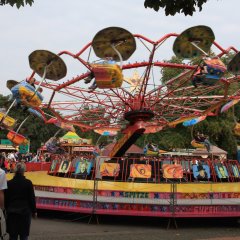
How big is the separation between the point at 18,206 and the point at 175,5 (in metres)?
4.09

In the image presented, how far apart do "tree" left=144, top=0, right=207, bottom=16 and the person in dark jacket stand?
142 inches

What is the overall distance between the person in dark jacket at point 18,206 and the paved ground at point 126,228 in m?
2.46

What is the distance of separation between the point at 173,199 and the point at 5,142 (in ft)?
160

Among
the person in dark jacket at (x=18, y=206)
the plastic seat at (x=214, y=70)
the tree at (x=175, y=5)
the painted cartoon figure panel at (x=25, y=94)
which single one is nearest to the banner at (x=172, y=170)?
the plastic seat at (x=214, y=70)

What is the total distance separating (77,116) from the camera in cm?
2130

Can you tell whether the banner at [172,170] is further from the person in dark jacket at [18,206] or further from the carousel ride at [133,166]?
the person in dark jacket at [18,206]

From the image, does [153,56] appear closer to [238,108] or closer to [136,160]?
[136,160]

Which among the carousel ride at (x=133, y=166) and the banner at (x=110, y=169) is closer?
the carousel ride at (x=133, y=166)

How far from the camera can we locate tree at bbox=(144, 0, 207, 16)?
5465 millimetres

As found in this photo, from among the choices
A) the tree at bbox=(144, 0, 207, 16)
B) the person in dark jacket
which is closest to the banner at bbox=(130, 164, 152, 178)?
the person in dark jacket

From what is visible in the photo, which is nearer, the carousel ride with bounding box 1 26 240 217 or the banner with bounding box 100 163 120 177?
the carousel ride with bounding box 1 26 240 217

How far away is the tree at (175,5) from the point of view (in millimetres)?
5465

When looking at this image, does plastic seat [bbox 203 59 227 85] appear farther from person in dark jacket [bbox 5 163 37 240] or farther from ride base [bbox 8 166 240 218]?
person in dark jacket [bbox 5 163 37 240]

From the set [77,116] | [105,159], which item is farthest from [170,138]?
[105,159]
